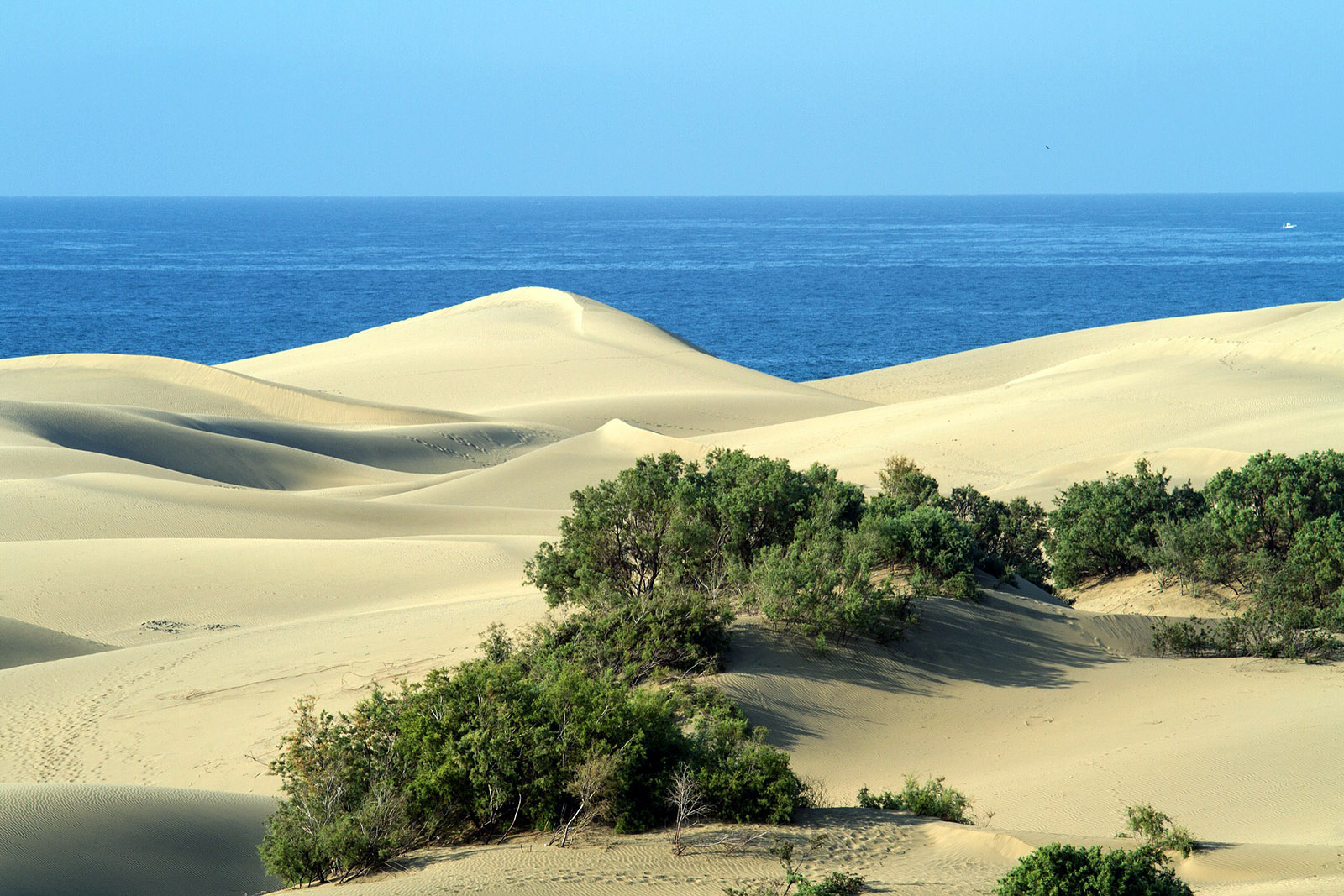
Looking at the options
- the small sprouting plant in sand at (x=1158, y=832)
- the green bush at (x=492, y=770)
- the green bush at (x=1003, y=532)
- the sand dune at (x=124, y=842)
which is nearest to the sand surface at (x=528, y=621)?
→ the sand dune at (x=124, y=842)

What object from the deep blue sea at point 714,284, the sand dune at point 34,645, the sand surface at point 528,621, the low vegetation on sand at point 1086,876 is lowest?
the sand dune at point 34,645

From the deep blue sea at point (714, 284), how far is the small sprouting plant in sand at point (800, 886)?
45.9m

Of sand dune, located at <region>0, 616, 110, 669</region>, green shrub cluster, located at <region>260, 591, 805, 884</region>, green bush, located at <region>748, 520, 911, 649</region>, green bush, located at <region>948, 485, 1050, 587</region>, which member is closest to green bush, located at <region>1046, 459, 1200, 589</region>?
green bush, located at <region>948, 485, 1050, 587</region>

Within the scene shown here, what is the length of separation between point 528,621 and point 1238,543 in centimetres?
875

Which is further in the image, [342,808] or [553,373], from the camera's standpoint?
[553,373]

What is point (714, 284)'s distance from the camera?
8856 cm

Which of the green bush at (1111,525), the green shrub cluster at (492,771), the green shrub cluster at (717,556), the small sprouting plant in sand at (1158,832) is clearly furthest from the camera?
the green bush at (1111,525)

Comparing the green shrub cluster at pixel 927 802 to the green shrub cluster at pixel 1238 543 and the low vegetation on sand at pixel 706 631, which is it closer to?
the low vegetation on sand at pixel 706 631

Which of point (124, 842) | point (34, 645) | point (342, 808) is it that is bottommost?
point (34, 645)

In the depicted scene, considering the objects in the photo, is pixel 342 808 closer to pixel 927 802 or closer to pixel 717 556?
pixel 927 802

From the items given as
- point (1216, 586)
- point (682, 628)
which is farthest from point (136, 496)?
point (1216, 586)

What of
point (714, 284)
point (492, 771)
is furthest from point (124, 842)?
point (714, 284)

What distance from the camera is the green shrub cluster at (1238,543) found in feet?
39.5

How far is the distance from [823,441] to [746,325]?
3842 cm
